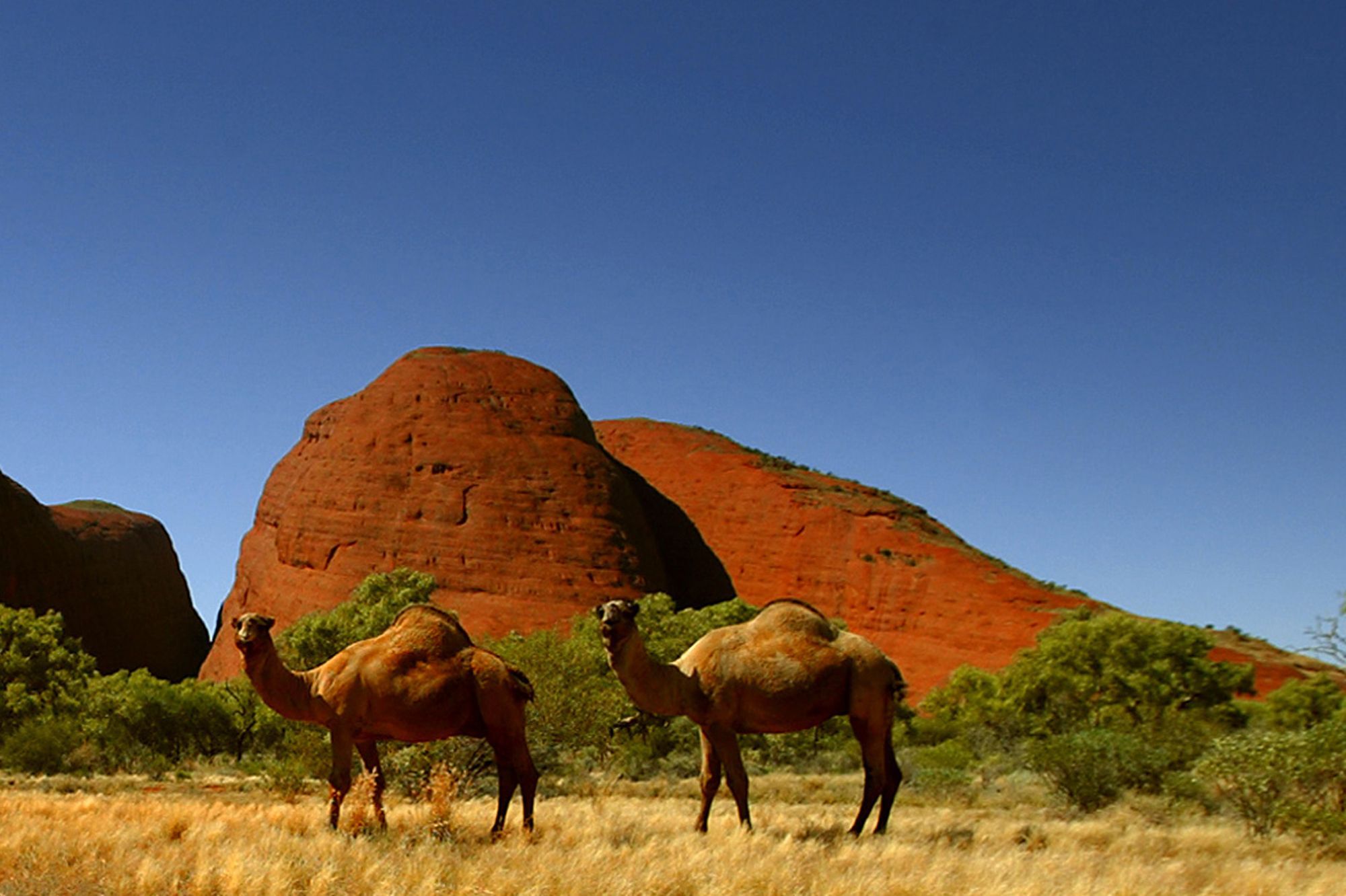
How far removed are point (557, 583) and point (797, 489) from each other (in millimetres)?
26808

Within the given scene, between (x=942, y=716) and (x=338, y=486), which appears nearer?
(x=942, y=716)

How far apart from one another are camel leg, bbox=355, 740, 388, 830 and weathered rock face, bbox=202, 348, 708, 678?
138 feet

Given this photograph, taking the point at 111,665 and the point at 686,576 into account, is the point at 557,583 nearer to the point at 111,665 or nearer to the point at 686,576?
the point at 686,576

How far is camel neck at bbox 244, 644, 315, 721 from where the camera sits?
920 cm

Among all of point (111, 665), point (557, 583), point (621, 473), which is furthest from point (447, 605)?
point (111, 665)

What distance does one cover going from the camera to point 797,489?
253ft

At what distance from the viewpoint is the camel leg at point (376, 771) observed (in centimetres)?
910

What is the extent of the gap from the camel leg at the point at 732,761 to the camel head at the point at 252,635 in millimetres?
4090

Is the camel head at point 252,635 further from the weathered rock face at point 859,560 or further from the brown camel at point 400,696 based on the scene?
the weathered rock face at point 859,560

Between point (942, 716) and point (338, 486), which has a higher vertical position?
point (338, 486)

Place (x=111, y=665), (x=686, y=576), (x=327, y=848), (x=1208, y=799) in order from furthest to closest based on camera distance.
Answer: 1. (x=111, y=665)
2. (x=686, y=576)
3. (x=1208, y=799)
4. (x=327, y=848)

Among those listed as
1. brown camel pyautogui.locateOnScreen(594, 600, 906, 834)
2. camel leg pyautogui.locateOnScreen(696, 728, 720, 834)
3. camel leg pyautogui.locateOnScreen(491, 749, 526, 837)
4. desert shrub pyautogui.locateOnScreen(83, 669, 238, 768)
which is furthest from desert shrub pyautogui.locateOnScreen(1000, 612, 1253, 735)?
camel leg pyautogui.locateOnScreen(491, 749, 526, 837)

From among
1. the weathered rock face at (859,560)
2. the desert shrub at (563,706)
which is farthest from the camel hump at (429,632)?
the weathered rock face at (859,560)

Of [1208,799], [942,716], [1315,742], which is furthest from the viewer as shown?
[942,716]
